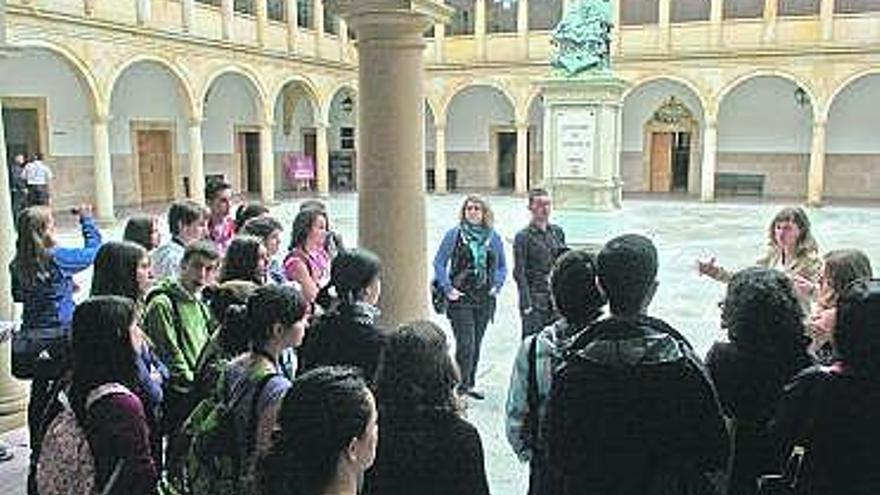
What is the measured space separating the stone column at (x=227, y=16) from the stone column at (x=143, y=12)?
9.84 feet

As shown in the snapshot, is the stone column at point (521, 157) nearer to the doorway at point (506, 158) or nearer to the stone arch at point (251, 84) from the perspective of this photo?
the doorway at point (506, 158)

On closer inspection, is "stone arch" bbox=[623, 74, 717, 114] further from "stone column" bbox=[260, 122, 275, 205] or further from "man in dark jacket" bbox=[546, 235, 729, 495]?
"man in dark jacket" bbox=[546, 235, 729, 495]

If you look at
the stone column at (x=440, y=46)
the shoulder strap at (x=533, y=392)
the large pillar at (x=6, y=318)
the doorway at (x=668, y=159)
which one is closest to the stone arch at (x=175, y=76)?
the stone column at (x=440, y=46)

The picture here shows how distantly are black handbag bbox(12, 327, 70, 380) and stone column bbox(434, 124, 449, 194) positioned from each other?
2515cm

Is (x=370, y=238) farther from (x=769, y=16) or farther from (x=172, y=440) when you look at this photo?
(x=769, y=16)

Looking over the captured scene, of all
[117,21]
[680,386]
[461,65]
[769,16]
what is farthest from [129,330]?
[461,65]

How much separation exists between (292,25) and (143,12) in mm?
6716

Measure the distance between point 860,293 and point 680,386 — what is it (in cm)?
Result: 54

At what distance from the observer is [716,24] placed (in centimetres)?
2486

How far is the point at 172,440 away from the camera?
9.04 feet

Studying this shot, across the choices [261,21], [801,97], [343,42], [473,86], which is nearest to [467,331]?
[261,21]

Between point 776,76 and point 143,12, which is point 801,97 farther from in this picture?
point 143,12

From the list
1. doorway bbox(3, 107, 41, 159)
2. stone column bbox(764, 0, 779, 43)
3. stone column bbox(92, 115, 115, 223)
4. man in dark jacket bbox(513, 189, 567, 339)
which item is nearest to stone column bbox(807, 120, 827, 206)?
stone column bbox(764, 0, 779, 43)

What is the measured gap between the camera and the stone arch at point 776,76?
937 inches
